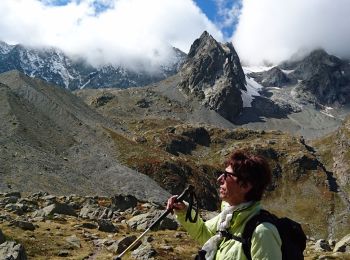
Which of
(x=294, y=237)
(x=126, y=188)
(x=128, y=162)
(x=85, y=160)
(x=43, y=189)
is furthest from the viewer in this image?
(x=128, y=162)

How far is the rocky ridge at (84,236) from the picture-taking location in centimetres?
3150

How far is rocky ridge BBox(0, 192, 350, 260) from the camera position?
31500 millimetres

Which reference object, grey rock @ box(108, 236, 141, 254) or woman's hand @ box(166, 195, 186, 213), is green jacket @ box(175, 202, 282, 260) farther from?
grey rock @ box(108, 236, 141, 254)

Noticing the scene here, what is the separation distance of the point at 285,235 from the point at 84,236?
112 feet

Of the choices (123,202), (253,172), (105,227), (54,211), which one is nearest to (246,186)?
(253,172)

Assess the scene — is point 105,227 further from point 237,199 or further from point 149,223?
point 237,199

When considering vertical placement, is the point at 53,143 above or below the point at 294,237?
above

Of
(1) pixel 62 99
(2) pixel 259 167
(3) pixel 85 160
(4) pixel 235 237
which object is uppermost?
(1) pixel 62 99

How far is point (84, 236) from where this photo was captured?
129ft

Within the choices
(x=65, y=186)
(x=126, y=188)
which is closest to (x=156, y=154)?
(x=126, y=188)

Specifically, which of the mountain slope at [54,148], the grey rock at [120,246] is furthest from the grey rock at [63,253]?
the mountain slope at [54,148]

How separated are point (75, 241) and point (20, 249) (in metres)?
12.2

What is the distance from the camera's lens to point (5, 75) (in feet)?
584

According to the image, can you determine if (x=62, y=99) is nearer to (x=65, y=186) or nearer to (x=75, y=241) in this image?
(x=65, y=186)
